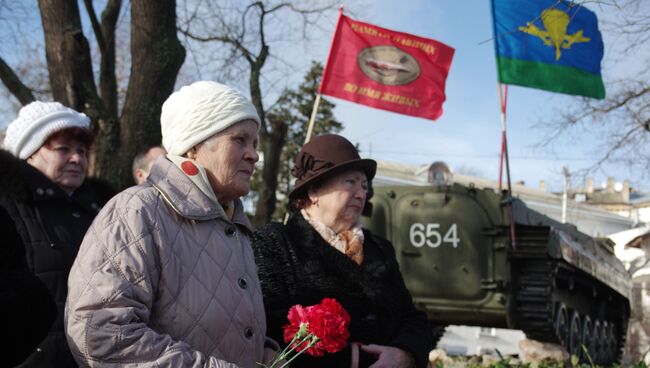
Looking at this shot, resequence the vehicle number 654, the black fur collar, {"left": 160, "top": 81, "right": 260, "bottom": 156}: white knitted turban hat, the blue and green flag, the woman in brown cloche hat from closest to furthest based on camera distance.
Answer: {"left": 160, "top": 81, "right": 260, "bottom": 156}: white knitted turban hat → the woman in brown cloche hat → the black fur collar → the blue and green flag → the vehicle number 654

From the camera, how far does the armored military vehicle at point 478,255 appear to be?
10742 mm

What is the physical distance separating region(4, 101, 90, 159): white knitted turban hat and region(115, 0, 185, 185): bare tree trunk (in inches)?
199

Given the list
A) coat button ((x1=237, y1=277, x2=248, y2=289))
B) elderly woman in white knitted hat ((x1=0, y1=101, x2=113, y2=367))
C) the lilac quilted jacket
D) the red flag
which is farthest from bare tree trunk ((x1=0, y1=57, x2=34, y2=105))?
coat button ((x1=237, y1=277, x2=248, y2=289))

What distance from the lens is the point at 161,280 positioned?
2479 mm

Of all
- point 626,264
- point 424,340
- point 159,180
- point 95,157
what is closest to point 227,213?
point 159,180

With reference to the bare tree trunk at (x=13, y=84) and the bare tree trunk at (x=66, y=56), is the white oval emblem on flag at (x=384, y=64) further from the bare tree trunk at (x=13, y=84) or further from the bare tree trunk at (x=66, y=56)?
the bare tree trunk at (x=13, y=84)

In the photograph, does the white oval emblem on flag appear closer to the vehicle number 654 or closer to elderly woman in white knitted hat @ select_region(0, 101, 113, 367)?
the vehicle number 654

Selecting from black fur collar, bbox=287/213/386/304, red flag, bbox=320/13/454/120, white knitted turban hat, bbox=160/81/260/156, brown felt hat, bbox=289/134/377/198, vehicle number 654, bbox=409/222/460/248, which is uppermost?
red flag, bbox=320/13/454/120

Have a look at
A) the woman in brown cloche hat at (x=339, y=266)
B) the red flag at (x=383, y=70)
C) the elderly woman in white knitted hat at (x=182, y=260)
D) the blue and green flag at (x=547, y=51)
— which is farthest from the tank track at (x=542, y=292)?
the elderly woman in white knitted hat at (x=182, y=260)

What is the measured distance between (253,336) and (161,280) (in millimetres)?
354

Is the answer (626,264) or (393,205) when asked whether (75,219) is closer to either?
(393,205)

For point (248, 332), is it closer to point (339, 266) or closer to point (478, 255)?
point (339, 266)

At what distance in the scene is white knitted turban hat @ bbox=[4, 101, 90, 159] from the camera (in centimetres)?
379

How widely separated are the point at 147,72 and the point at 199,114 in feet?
21.9
